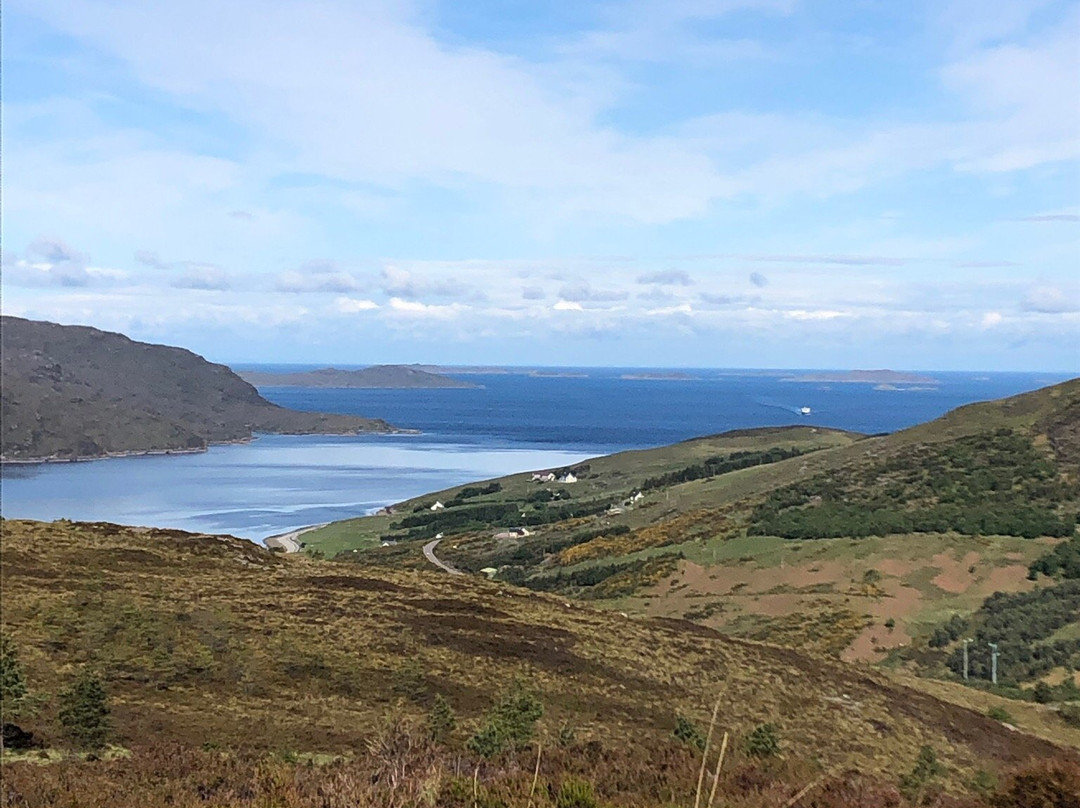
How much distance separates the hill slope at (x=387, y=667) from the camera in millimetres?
19188

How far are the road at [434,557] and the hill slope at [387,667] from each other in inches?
1228

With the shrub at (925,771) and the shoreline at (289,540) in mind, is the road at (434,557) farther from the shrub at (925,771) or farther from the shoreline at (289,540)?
the shrub at (925,771)

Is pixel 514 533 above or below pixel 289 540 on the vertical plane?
above

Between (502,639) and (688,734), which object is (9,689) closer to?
(688,734)

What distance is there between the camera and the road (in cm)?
6690

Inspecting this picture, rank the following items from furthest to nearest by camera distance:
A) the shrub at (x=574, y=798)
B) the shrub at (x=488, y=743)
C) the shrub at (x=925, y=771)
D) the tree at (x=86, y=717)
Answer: the shrub at (x=925, y=771) → the tree at (x=86, y=717) → the shrub at (x=488, y=743) → the shrub at (x=574, y=798)

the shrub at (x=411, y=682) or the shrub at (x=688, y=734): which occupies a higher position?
the shrub at (x=688, y=734)

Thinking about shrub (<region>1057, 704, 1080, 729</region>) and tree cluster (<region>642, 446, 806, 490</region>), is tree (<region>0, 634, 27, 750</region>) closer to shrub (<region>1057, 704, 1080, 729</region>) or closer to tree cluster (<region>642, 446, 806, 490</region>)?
shrub (<region>1057, 704, 1080, 729</region>)

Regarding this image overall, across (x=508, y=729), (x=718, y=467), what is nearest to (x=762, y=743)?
(x=508, y=729)

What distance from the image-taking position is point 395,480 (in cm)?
13838

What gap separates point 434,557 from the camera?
73.9 metres

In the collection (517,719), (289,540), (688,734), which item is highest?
(517,719)

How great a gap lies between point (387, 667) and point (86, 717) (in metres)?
9.22

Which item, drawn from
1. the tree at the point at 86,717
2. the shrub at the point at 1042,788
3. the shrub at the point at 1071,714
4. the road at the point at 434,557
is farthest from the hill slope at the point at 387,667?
the road at the point at 434,557
